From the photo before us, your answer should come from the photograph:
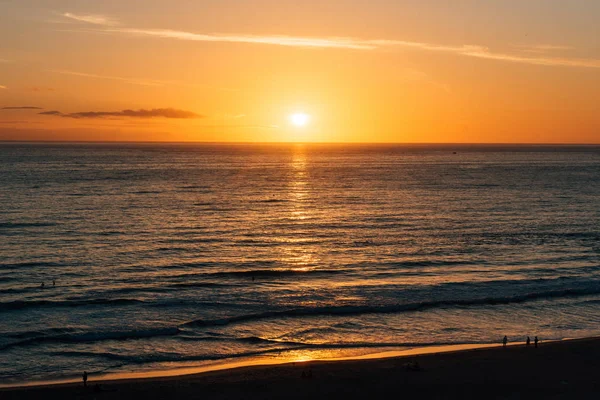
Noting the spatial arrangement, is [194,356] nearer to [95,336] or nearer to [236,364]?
[236,364]

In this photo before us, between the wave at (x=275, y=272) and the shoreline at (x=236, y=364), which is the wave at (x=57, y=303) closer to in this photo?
the wave at (x=275, y=272)

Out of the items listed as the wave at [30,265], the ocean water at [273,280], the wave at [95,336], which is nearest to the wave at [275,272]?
the ocean water at [273,280]

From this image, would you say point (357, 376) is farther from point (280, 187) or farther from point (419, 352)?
point (280, 187)

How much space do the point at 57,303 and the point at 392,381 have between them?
60.9 ft

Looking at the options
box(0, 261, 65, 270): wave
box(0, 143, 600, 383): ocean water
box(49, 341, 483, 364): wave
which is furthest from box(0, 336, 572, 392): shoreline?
box(0, 261, 65, 270): wave

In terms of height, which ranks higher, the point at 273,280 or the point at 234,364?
the point at 273,280

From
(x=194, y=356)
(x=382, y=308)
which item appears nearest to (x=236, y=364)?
(x=194, y=356)

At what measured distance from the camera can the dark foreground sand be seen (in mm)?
22077

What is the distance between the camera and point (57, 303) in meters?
33.5

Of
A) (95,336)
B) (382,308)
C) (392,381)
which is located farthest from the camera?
(382,308)

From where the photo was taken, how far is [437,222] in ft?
208

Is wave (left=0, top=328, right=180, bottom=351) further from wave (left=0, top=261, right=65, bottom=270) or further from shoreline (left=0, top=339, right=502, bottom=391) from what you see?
wave (left=0, top=261, right=65, bottom=270)

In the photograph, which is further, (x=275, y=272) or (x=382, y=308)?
(x=275, y=272)

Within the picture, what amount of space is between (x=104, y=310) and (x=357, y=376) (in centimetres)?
1467
